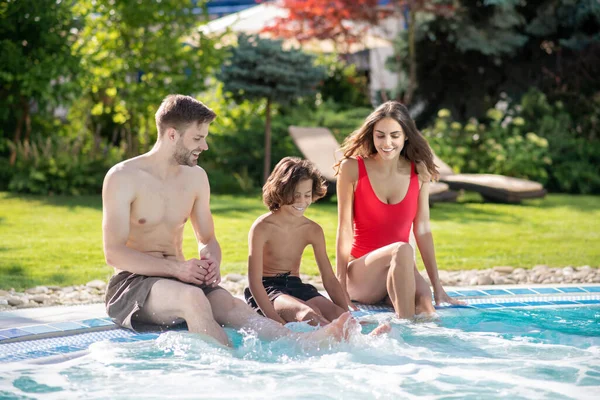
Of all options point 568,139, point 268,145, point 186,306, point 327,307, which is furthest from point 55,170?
point 568,139

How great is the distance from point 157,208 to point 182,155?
0.31m

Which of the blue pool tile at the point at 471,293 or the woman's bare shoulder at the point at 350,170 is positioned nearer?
the woman's bare shoulder at the point at 350,170

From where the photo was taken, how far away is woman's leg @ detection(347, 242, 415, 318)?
15.5 ft

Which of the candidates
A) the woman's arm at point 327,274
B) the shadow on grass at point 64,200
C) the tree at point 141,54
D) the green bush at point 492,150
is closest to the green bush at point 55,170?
the shadow on grass at point 64,200

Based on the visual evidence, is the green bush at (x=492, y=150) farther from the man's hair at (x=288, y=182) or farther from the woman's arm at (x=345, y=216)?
the man's hair at (x=288, y=182)

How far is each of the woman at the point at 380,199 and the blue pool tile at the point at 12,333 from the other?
187 centimetres

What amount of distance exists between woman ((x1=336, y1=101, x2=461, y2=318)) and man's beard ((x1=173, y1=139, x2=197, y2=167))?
1221mm

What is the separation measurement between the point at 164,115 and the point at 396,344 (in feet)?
5.54

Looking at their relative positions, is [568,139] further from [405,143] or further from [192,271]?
[192,271]

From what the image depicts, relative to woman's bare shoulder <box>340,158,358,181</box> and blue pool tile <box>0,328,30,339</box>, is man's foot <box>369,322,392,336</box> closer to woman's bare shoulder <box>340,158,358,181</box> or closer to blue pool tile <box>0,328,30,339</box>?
woman's bare shoulder <box>340,158,358,181</box>

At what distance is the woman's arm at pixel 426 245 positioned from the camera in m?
5.18

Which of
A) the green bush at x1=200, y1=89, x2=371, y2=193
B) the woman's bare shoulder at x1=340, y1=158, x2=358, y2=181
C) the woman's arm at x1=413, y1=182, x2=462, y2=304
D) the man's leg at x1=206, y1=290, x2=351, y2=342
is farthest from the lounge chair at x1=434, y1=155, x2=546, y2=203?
the man's leg at x1=206, y1=290, x2=351, y2=342

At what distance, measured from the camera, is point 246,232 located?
8906 mm

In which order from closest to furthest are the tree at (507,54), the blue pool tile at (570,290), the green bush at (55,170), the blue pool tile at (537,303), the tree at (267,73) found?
the blue pool tile at (537,303), the blue pool tile at (570,290), the green bush at (55,170), the tree at (267,73), the tree at (507,54)
